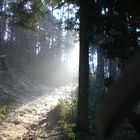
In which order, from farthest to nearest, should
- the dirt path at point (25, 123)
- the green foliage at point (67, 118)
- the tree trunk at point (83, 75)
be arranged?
the tree trunk at point (83, 75)
the dirt path at point (25, 123)
the green foliage at point (67, 118)

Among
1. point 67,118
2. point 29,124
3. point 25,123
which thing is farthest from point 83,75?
point 25,123

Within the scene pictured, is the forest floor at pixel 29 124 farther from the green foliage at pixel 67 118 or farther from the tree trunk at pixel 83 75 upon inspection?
the tree trunk at pixel 83 75

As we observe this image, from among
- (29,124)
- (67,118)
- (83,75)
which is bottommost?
(29,124)

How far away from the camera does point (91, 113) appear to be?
15703 millimetres

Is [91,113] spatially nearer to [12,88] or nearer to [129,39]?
[129,39]

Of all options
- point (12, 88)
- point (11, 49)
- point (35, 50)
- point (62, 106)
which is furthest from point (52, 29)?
point (62, 106)

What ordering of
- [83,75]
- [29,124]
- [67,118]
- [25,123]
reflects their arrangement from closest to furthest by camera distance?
[83,75]
[67,118]
[29,124]
[25,123]

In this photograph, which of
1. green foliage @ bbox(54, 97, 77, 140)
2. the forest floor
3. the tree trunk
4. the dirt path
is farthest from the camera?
the tree trunk

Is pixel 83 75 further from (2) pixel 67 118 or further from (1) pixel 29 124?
(1) pixel 29 124

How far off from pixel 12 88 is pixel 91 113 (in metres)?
11.2

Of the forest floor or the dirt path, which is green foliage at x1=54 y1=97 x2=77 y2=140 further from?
the dirt path

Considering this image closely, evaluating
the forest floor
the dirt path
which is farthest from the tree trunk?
the dirt path

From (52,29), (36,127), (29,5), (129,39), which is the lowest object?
(36,127)

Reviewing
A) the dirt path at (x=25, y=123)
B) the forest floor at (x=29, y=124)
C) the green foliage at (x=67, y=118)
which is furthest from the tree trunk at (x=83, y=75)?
the dirt path at (x=25, y=123)
